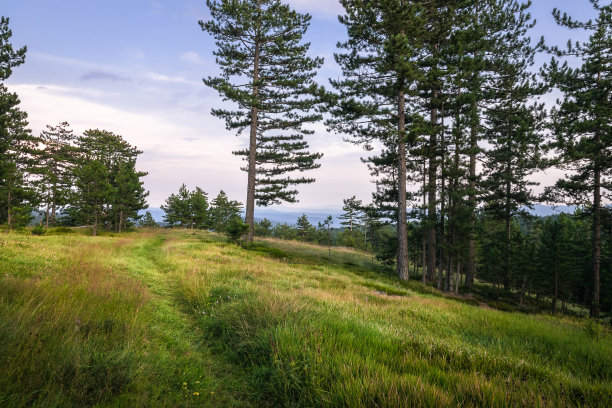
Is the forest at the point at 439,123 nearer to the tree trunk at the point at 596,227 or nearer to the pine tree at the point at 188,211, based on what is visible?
the tree trunk at the point at 596,227

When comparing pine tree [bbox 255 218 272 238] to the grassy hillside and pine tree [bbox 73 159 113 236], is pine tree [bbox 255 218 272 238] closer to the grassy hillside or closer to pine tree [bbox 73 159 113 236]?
pine tree [bbox 73 159 113 236]

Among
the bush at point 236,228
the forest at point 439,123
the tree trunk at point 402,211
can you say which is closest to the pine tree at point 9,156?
the forest at point 439,123

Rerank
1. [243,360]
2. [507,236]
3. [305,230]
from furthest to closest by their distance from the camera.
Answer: [305,230] < [507,236] < [243,360]

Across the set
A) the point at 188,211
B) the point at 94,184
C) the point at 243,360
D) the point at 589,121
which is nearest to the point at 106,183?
the point at 94,184

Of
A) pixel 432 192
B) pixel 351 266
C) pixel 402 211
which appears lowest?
pixel 351 266

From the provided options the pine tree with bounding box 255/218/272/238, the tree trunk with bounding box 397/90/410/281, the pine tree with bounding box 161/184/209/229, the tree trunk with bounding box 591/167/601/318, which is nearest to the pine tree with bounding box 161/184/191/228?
the pine tree with bounding box 161/184/209/229

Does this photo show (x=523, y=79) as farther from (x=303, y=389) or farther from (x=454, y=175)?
(x=303, y=389)

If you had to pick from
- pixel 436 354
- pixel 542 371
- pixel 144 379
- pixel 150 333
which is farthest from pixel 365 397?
pixel 150 333

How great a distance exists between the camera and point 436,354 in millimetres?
3273

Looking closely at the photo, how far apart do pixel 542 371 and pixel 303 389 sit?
9.15 feet

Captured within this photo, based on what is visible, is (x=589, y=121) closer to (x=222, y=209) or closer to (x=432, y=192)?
(x=432, y=192)

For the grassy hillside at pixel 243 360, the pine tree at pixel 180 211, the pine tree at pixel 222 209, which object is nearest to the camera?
the grassy hillside at pixel 243 360

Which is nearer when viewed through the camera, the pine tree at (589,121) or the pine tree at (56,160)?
the pine tree at (589,121)

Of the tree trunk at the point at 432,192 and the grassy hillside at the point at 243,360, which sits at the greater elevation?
the tree trunk at the point at 432,192
